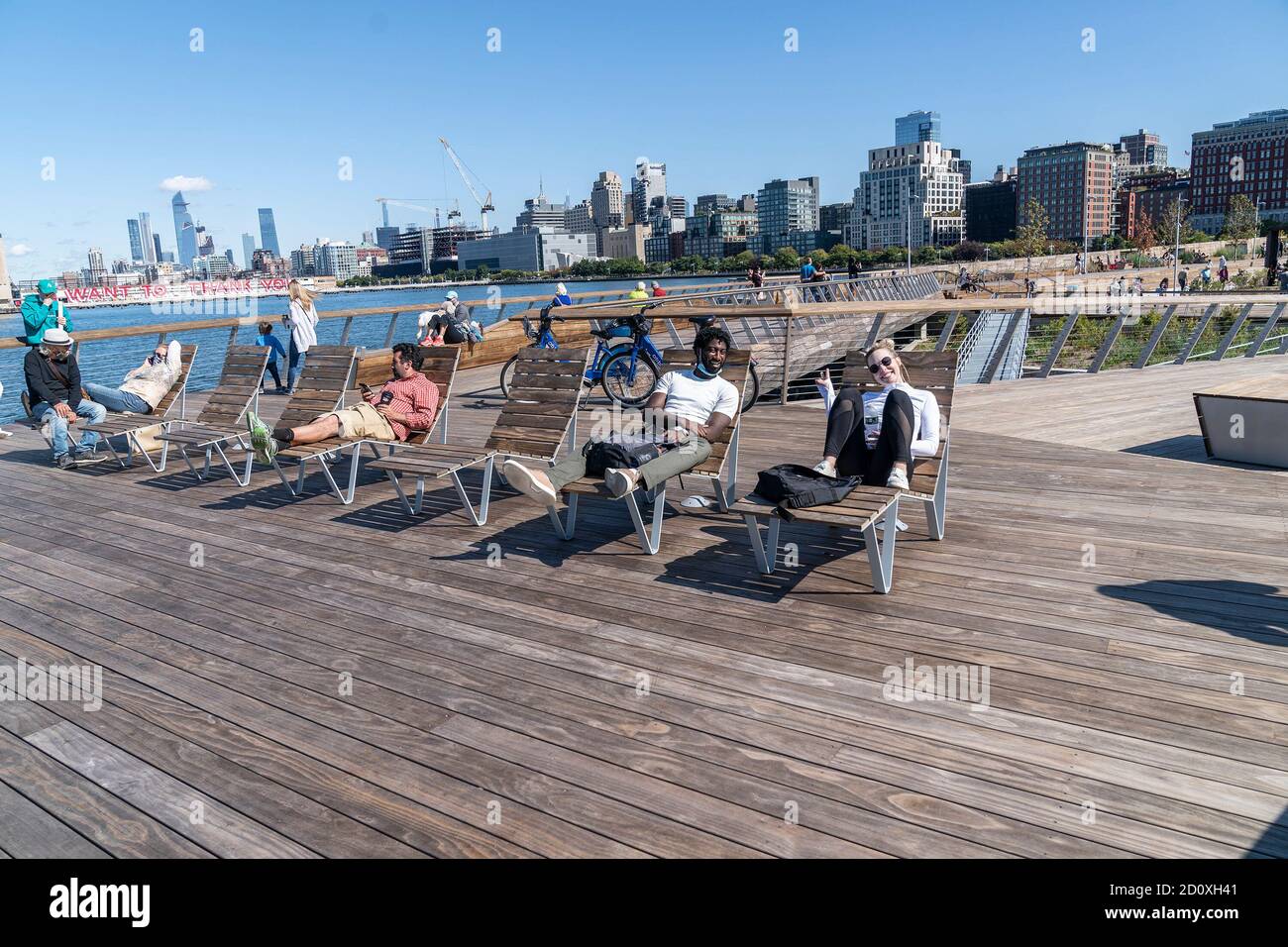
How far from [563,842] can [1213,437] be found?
235 inches

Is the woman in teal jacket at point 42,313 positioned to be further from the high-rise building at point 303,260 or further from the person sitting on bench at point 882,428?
the high-rise building at point 303,260

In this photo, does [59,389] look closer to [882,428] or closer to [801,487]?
[801,487]

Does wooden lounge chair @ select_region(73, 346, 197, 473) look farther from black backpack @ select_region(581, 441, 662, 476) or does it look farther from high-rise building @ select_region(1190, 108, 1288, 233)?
high-rise building @ select_region(1190, 108, 1288, 233)

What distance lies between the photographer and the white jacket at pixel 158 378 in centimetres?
827

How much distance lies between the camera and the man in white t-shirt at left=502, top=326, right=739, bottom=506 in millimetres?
4758

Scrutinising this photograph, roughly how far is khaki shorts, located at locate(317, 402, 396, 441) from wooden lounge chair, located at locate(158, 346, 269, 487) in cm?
115

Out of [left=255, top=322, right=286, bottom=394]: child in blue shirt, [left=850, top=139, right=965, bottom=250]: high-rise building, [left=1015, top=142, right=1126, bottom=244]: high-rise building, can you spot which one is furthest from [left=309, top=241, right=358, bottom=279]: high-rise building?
[left=255, top=322, right=286, bottom=394]: child in blue shirt

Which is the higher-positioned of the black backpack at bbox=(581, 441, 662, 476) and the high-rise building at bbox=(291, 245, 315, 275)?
the high-rise building at bbox=(291, 245, 315, 275)

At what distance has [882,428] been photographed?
14.9ft

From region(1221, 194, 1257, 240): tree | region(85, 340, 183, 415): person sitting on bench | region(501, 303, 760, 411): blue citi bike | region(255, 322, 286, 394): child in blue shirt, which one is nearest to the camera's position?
region(85, 340, 183, 415): person sitting on bench

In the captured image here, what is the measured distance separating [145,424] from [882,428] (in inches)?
248

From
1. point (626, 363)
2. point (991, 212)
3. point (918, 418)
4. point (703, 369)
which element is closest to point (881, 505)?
point (918, 418)

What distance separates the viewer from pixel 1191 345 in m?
11.3
